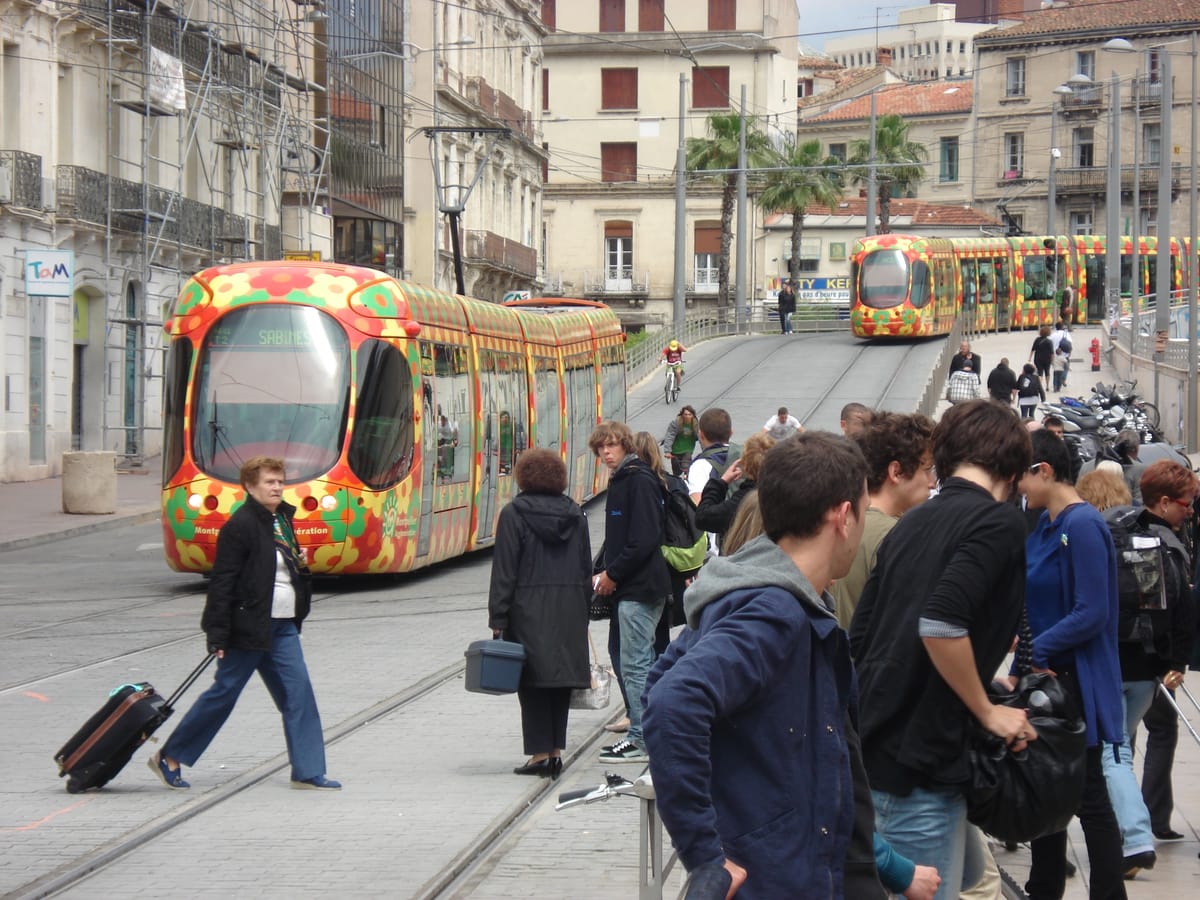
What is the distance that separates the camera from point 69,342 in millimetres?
35344

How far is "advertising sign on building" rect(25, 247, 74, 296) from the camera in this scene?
30.2m

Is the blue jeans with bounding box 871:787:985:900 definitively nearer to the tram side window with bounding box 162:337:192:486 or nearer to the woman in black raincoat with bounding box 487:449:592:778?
the woman in black raincoat with bounding box 487:449:592:778

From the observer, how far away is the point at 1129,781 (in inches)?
276

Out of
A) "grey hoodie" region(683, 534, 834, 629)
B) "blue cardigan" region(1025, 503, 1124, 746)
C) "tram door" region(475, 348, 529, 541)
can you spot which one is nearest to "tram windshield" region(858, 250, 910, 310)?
"tram door" region(475, 348, 529, 541)

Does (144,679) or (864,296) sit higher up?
(864,296)

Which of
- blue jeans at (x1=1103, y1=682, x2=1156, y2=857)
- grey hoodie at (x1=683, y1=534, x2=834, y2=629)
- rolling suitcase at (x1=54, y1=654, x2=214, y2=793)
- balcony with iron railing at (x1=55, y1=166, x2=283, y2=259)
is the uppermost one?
balcony with iron railing at (x1=55, y1=166, x2=283, y2=259)

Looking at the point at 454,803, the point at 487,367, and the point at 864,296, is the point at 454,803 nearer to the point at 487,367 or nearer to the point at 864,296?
the point at 487,367

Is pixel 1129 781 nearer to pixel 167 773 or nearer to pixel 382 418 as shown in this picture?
pixel 167 773

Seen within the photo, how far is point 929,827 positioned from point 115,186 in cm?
3363

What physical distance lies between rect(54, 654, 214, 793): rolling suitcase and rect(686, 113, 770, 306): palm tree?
6337cm

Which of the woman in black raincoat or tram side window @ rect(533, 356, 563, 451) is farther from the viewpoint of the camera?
tram side window @ rect(533, 356, 563, 451)

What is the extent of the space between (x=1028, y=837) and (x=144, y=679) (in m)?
8.98

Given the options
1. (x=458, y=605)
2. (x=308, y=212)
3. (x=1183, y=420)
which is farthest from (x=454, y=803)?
(x=308, y=212)

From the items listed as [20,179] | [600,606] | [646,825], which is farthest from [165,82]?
[646,825]
